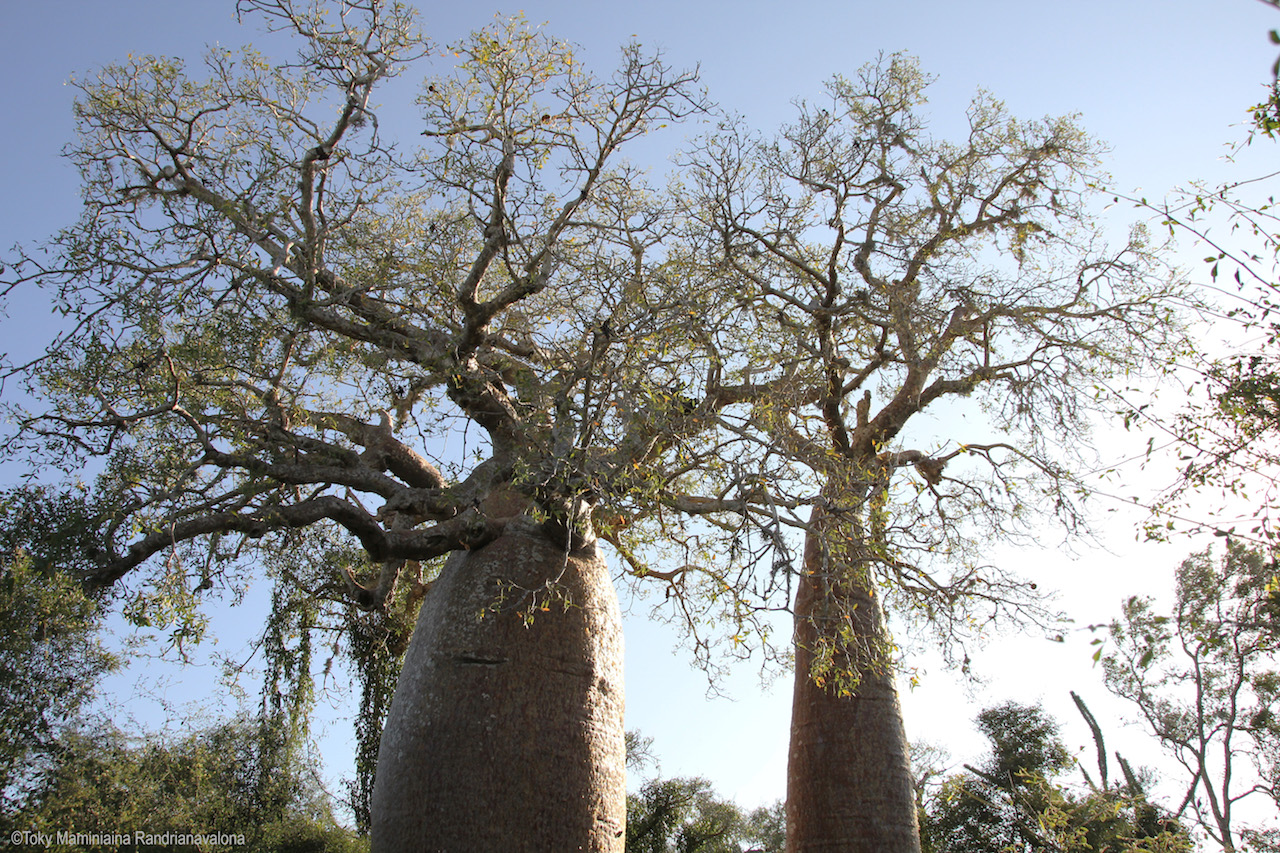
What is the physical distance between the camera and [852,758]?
5.81 meters

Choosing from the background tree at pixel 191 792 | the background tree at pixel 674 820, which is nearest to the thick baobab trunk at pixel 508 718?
the background tree at pixel 191 792

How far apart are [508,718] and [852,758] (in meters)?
2.68

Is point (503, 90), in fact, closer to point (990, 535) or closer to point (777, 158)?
point (777, 158)

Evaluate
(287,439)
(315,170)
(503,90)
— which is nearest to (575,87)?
(503,90)

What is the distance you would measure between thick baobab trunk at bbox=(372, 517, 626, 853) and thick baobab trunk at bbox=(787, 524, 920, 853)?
1517 millimetres

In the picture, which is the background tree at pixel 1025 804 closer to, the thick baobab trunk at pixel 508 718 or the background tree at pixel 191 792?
the thick baobab trunk at pixel 508 718

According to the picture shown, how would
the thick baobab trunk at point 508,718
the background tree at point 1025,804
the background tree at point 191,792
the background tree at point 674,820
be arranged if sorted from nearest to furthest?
the thick baobab trunk at point 508,718
the background tree at point 191,792
the background tree at point 1025,804
the background tree at point 674,820

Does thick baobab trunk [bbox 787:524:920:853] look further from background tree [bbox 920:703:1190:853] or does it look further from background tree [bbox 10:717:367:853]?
background tree [bbox 10:717:367:853]

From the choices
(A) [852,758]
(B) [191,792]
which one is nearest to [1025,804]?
(A) [852,758]

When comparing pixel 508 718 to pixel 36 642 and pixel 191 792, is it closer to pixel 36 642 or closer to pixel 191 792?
pixel 36 642

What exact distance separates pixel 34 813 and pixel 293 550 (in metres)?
2.30

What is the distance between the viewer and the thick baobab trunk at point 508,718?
14.1 feet

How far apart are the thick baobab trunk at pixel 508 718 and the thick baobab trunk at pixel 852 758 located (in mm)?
1517

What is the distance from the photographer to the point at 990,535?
688cm
